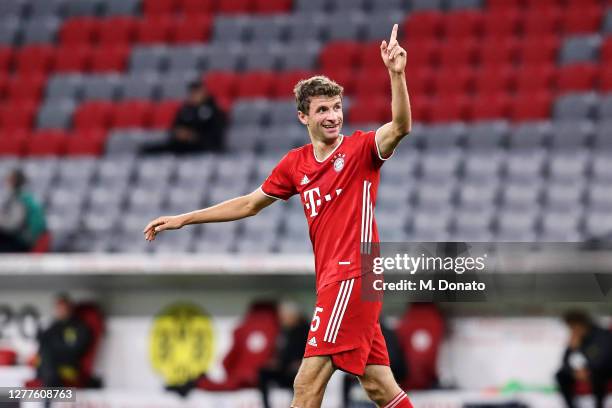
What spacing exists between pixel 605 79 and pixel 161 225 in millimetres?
8796

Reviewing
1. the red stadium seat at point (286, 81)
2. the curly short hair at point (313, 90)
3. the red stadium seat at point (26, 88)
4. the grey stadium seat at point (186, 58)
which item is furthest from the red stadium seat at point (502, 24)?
the curly short hair at point (313, 90)

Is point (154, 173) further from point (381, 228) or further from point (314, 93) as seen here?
point (314, 93)

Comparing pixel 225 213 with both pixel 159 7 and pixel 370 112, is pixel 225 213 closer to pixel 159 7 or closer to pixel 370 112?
pixel 370 112

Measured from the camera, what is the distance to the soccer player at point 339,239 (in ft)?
17.0

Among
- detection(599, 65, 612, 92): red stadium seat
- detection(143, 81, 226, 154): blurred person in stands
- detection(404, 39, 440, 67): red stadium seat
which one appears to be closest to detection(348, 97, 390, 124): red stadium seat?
detection(404, 39, 440, 67): red stadium seat

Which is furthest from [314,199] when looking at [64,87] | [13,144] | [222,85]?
[64,87]

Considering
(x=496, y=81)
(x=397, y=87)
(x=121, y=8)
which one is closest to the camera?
(x=397, y=87)

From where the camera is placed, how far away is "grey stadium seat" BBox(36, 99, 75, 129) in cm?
1499

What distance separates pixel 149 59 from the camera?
611 inches

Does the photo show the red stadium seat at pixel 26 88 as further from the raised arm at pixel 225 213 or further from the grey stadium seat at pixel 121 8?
the raised arm at pixel 225 213

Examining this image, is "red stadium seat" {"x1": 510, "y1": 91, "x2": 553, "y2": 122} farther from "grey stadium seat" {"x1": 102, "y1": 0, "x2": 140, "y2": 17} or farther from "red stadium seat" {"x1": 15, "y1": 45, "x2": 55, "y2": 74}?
"red stadium seat" {"x1": 15, "y1": 45, "x2": 55, "y2": 74}

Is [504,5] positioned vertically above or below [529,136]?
above

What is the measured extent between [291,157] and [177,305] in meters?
6.48

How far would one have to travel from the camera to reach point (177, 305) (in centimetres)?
1188
